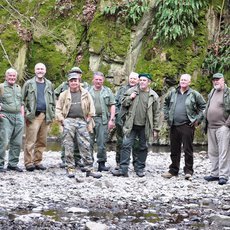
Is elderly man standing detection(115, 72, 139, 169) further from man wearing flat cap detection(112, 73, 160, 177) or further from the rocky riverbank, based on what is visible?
the rocky riverbank

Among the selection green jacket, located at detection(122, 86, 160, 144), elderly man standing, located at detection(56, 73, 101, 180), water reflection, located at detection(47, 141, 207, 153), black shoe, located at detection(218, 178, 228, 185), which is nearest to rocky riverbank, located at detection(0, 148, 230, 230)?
black shoe, located at detection(218, 178, 228, 185)

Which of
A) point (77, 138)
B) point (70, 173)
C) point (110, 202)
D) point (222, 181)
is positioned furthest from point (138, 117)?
point (110, 202)

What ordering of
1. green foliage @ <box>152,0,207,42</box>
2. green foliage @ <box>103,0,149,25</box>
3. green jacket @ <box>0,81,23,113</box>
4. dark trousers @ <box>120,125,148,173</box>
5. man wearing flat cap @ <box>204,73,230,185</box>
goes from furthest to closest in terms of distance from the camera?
green foliage @ <box>103,0,149,25</box> < green foliage @ <box>152,0,207,42</box> < dark trousers @ <box>120,125,148,173</box> < green jacket @ <box>0,81,23,113</box> < man wearing flat cap @ <box>204,73,230,185</box>

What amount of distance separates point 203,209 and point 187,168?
2.45 metres

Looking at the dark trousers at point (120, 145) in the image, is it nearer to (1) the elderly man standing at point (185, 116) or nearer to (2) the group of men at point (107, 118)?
(2) the group of men at point (107, 118)

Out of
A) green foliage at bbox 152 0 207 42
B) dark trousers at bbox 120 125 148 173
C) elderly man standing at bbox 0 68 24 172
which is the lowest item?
dark trousers at bbox 120 125 148 173

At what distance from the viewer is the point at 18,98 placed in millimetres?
8867

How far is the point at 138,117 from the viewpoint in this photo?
29.1ft

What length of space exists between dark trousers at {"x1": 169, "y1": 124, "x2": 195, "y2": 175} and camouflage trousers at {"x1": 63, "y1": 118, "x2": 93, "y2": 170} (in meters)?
1.55

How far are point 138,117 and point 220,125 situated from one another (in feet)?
4.71

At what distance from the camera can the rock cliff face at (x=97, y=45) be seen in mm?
17156

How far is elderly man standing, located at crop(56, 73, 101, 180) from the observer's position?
8.43 meters

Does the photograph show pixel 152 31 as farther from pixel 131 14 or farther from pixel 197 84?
pixel 197 84

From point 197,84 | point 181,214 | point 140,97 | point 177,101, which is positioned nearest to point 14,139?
point 140,97
